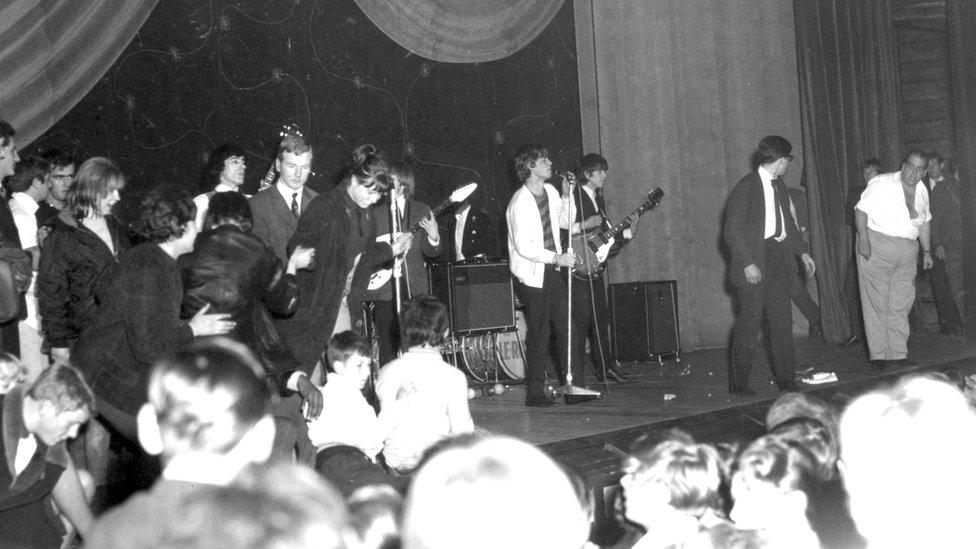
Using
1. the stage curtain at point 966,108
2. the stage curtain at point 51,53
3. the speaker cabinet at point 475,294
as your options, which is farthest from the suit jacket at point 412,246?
the stage curtain at point 966,108

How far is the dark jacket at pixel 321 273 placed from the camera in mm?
3955

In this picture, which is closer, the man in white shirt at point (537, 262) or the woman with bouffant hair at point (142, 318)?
the woman with bouffant hair at point (142, 318)

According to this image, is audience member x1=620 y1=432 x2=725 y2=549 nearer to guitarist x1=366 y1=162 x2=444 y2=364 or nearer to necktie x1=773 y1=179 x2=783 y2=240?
guitarist x1=366 y1=162 x2=444 y2=364

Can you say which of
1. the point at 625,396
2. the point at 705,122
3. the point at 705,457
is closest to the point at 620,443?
the point at 625,396

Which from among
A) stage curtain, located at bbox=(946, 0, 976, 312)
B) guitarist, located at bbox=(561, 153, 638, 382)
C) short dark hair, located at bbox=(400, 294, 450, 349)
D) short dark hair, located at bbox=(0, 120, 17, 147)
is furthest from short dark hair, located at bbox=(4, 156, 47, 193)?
stage curtain, located at bbox=(946, 0, 976, 312)

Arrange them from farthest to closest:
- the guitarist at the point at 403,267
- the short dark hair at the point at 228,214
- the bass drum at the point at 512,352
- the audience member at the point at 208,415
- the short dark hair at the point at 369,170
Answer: the bass drum at the point at 512,352, the guitarist at the point at 403,267, the short dark hair at the point at 369,170, the short dark hair at the point at 228,214, the audience member at the point at 208,415

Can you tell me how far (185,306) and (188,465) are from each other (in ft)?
5.99

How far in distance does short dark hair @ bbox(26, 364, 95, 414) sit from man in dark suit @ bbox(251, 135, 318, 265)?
1.61 metres

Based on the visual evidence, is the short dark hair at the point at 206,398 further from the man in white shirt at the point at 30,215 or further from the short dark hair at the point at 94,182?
the man in white shirt at the point at 30,215

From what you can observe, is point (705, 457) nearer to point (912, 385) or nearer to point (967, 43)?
point (912, 385)

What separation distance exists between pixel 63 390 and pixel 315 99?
4272 mm

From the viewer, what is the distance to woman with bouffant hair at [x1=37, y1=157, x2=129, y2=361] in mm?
3979

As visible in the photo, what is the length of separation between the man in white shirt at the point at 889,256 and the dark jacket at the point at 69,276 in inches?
192

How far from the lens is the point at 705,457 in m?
2.32
